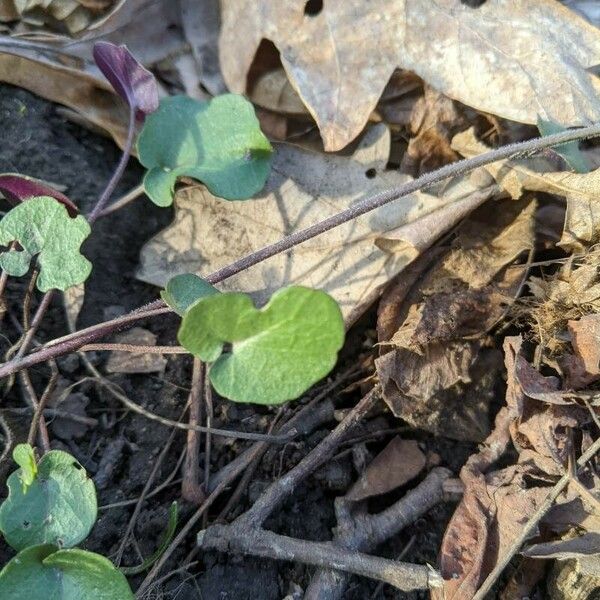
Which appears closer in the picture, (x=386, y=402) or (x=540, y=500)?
(x=540, y=500)

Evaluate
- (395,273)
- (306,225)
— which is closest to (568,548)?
(395,273)

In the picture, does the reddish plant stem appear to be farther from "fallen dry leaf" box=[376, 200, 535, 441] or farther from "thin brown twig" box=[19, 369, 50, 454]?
"fallen dry leaf" box=[376, 200, 535, 441]

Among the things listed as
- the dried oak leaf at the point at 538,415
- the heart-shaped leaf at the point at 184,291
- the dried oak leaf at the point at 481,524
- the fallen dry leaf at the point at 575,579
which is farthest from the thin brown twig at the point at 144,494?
the fallen dry leaf at the point at 575,579

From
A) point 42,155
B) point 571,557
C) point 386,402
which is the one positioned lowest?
point 571,557

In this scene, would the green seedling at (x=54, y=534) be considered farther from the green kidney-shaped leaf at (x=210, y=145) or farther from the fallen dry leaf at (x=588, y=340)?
the fallen dry leaf at (x=588, y=340)

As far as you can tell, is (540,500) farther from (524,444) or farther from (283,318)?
(283,318)

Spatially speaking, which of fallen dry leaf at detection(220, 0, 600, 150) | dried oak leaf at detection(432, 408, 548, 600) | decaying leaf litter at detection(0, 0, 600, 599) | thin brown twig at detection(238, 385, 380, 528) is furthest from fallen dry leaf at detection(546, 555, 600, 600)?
fallen dry leaf at detection(220, 0, 600, 150)

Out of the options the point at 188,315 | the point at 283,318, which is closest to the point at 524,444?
the point at 283,318
